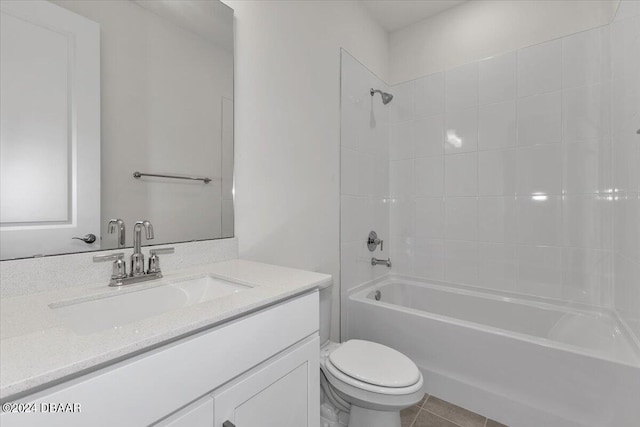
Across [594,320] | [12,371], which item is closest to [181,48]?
[12,371]

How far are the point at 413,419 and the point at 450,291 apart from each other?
94 centimetres

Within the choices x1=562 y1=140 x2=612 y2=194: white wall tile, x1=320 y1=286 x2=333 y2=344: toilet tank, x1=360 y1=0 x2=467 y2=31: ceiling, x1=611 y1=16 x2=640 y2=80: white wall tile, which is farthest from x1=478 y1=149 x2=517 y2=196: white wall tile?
x1=320 y1=286 x2=333 y2=344: toilet tank

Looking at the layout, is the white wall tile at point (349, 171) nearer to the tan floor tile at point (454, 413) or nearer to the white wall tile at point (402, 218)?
the white wall tile at point (402, 218)

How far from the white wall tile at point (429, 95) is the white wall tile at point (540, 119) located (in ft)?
1.78

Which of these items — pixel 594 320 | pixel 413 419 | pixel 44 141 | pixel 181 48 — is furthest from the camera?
pixel 594 320

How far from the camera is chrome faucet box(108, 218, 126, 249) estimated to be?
3.19 feet

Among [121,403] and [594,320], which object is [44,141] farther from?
[594,320]

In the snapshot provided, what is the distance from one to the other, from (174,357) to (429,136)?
2.29m

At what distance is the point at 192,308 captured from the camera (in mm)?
708

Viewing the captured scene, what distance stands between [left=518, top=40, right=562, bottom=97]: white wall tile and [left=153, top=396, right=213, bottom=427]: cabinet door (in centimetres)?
240

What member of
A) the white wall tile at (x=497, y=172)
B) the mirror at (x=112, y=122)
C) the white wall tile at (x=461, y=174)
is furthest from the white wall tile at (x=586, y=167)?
the mirror at (x=112, y=122)

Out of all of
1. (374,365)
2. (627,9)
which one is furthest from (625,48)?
(374,365)

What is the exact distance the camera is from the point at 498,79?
2.03 meters

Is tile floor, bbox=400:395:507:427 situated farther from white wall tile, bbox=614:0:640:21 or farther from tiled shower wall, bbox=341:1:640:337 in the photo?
white wall tile, bbox=614:0:640:21
